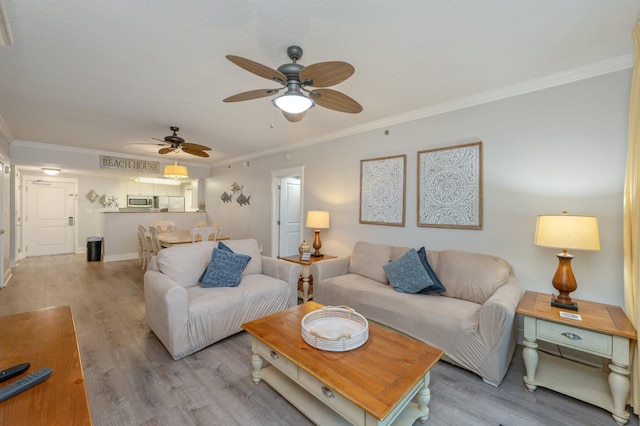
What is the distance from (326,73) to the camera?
1.80 metres

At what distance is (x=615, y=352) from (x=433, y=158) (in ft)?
7.19

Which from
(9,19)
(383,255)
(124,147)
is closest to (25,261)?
(124,147)

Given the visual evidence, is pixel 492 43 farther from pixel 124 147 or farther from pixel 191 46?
pixel 124 147

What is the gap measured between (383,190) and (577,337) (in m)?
2.34

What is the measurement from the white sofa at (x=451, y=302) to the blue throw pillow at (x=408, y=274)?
9 centimetres

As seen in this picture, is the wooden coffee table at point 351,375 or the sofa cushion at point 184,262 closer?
the wooden coffee table at point 351,375

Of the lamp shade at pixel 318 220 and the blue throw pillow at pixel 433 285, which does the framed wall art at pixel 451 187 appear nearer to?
the blue throw pillow at pixel 433 285

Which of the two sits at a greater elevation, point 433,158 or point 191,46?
point 191,46

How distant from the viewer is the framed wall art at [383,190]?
3.52 meters

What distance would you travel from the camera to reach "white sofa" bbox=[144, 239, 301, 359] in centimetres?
235

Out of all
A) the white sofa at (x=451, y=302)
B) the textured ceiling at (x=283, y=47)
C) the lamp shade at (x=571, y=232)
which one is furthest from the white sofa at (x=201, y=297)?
the lamp shade at (x=571, y=232)

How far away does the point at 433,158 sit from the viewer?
3217 millimetres

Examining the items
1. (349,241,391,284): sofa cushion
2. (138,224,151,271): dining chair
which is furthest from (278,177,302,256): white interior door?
(138,224,151,271): dining chair

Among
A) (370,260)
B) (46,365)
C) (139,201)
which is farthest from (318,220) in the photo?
(139,201)
